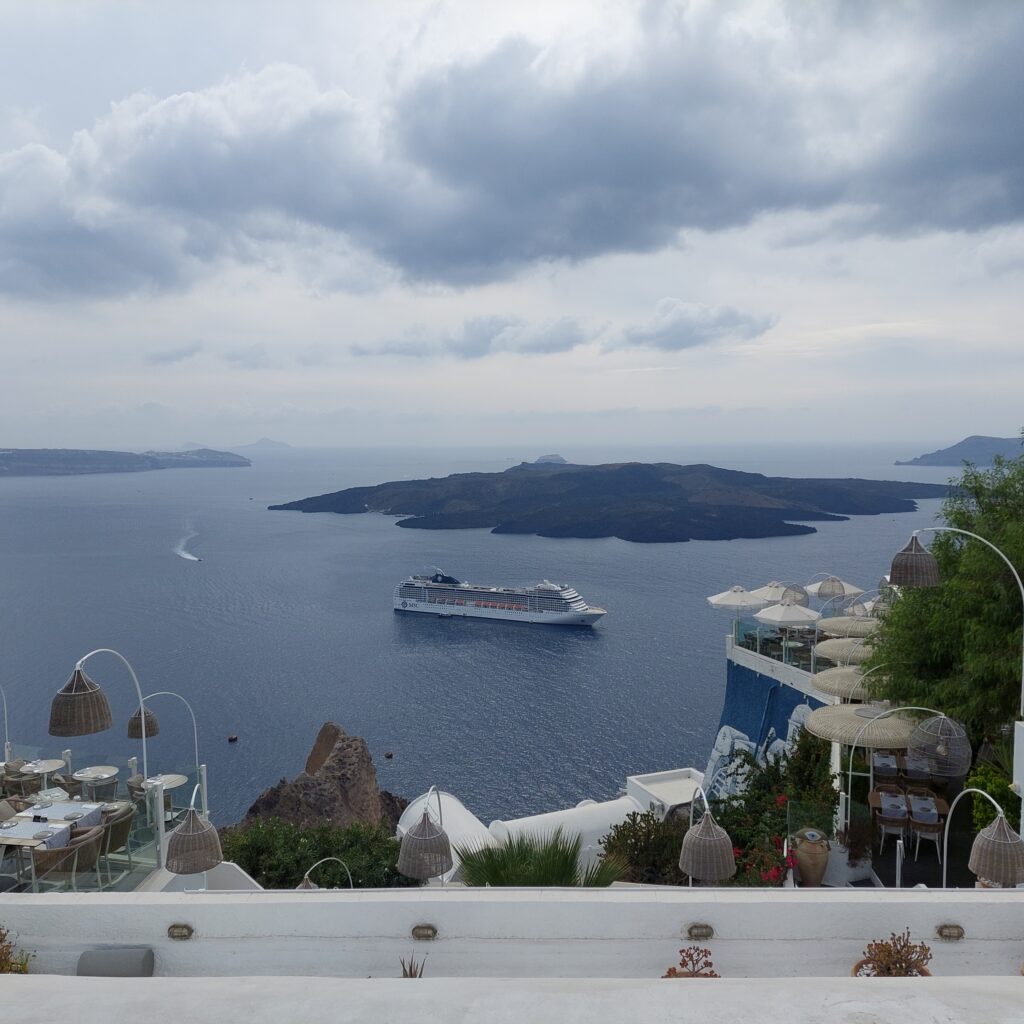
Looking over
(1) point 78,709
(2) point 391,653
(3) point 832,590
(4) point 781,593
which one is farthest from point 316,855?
(2) point 391,653

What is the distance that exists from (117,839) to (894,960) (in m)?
5.22

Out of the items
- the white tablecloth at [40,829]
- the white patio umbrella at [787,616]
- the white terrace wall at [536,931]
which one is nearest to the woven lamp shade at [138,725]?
the white tablecloth at [40,829]

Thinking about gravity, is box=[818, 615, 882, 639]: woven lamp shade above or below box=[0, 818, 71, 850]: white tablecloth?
above

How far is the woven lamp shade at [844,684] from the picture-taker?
10219 millimetres

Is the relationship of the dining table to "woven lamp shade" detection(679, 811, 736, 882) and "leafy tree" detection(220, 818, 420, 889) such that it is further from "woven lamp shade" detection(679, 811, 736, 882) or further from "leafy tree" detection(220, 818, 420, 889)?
"woven lamp shade" detection(679, 811, 736, 882)

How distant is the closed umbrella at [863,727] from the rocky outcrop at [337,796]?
45.0 feet

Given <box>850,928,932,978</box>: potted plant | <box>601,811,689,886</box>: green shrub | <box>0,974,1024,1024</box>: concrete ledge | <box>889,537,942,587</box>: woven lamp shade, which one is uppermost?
<box>889,537,942,587</box>: woven lamp shade

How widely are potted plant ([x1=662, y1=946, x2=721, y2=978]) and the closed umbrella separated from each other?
166 inches

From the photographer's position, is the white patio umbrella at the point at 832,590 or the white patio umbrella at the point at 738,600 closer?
the white patio umbrella at the point at 738,600

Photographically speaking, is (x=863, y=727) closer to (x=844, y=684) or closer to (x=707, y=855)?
(x=844, y=684)

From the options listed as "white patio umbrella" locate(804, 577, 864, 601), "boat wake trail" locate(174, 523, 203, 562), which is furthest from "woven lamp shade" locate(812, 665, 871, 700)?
"boat wake trail" locate(174, 523, 203, 562)

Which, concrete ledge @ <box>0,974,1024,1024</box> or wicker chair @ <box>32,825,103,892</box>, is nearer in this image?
concrete ledge @ <box>0,974,1024,1024</box>

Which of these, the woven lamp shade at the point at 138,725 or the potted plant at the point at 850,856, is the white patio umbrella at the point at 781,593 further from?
the woven lamp shade at the point at 138,725

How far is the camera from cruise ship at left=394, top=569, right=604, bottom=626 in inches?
1954
